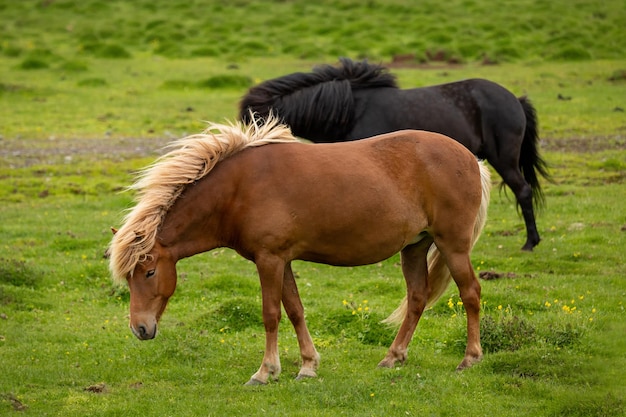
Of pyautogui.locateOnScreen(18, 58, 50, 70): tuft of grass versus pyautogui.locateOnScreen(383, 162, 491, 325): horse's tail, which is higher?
pyautogui.locateOnScreen(383, 162, 491, 325): horse's tail

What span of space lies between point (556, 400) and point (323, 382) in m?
1.87

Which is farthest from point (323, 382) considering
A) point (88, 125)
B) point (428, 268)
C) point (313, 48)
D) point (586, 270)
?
point (313, 48)

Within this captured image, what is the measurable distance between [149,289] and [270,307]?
1.01 metres

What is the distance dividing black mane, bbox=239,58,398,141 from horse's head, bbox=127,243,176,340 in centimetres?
489

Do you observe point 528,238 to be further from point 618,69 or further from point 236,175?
point 618,69

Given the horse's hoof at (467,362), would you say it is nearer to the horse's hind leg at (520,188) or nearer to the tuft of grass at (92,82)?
the horse's hind leg at (520,188)

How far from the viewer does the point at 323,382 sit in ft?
23.8

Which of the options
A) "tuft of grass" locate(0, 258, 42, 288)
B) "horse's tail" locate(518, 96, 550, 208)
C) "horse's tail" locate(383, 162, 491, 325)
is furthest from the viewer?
"horse's tail" locate(518, 96, 550, 208)

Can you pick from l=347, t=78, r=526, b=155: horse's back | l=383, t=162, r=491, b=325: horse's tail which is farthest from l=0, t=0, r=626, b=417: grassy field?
l=347, t=78, r=526, b=155: horse's back

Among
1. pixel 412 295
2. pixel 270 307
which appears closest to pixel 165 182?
pixel 270 307

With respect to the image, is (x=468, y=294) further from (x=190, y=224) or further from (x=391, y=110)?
(x=391, y=110)

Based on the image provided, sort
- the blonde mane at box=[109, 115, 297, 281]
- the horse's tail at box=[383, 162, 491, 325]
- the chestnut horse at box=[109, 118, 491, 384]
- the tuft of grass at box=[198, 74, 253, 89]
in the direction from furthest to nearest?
the tuft of grass at box=[198, 74, 253, 89], the horse's tail at box=[383, 162, 491, 325], the chestnut horse at box=[109, 118, 491, 384], the blonde mane at box=[109, 115, 297, 281]

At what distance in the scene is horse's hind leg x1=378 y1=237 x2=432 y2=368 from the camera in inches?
307

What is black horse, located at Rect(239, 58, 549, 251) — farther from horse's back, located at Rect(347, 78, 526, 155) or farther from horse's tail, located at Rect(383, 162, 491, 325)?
horse's tail, located at Rect(383, 162, 491, 325)
